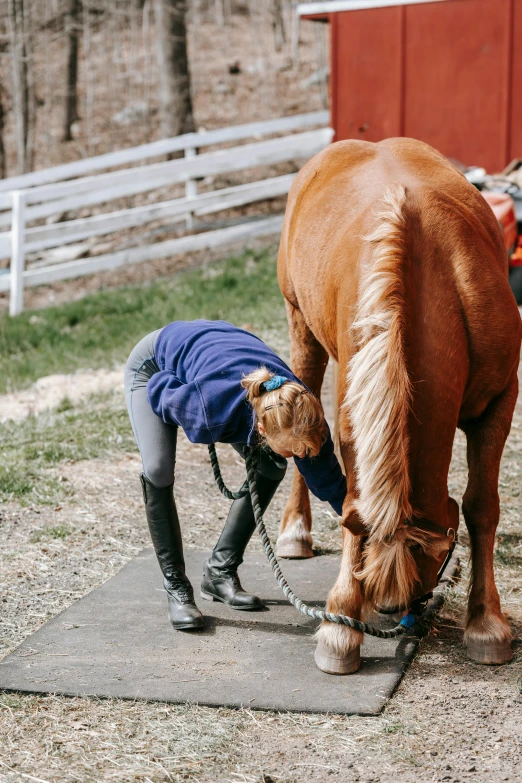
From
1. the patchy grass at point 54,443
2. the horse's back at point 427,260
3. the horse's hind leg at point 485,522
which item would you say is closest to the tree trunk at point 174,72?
the patchy grass at point 54,443

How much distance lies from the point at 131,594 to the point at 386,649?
3.58ft

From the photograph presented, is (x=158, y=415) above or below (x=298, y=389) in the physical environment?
below

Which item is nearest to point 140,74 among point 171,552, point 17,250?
point 17,250

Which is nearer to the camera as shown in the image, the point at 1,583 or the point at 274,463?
the point at 274,463

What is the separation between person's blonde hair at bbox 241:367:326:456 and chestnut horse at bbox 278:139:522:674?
0.11m

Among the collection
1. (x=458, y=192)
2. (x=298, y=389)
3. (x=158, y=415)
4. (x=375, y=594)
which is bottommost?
(x=375, y=594)

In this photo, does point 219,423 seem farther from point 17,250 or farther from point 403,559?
point 17,250

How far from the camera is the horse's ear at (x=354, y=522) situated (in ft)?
8.89

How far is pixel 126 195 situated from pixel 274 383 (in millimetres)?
10268

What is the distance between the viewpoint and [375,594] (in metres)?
2.69

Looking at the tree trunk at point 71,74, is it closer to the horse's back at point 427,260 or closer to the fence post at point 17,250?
the fence post at point 17,250

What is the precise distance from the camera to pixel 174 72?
1627 centimetres

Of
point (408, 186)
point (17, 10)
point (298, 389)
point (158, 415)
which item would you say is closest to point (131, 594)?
point (158, 415)

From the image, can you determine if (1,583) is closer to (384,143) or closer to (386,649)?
(386,649)
